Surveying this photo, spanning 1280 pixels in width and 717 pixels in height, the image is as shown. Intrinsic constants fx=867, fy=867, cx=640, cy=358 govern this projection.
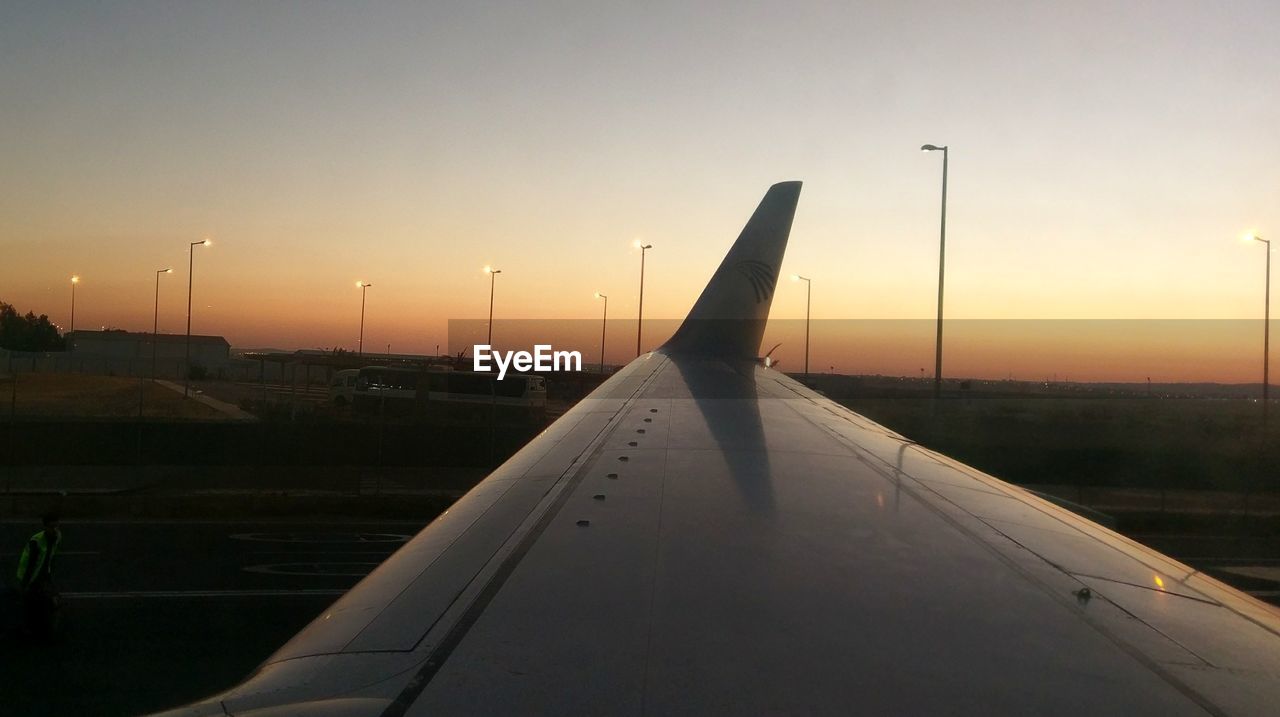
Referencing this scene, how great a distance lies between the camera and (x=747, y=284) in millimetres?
7473

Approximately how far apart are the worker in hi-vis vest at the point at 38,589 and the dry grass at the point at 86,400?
1981 centimetres

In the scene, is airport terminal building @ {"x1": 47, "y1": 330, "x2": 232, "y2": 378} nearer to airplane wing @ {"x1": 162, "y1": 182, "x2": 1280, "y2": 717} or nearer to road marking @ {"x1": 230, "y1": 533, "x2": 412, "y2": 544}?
road marking @ {"x1": 230, "y1": 533, "x2": 412, "y2": 544}

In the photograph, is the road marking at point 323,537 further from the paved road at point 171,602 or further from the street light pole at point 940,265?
the street light pole at point 940,265

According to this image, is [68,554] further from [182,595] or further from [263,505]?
[263,505]

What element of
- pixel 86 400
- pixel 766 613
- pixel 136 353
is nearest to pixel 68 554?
pixel 766 613

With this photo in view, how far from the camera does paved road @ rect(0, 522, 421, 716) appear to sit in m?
7.13

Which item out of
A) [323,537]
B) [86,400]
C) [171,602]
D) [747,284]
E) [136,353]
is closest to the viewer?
[747,284]

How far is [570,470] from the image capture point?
3.79m

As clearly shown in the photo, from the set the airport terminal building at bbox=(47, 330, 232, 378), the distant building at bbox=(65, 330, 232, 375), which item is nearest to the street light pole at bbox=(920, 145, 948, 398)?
the airport terminal building at bbox=(47, 330, 232, 378)

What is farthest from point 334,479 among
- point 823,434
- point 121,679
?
point 823,434

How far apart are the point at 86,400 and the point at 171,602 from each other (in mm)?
26234

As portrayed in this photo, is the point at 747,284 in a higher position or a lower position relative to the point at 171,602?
higher

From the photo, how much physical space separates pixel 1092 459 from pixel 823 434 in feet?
67.6

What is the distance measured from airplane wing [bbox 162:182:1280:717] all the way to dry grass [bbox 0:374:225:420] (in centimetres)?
2735
